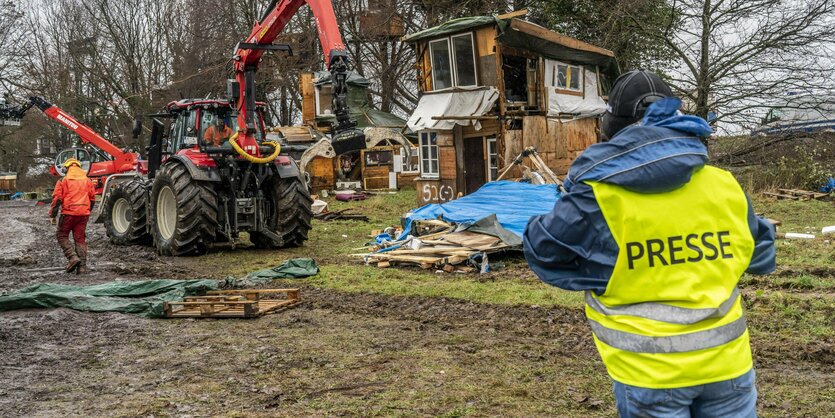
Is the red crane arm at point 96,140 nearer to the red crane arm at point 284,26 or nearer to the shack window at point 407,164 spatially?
the shack window at point 407,164

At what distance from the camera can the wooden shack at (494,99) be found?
21.1 metres

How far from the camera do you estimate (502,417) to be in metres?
5.06

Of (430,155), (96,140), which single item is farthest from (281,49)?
(96,140)

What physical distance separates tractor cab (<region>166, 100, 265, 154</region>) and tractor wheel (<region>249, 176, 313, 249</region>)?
92 centimetres

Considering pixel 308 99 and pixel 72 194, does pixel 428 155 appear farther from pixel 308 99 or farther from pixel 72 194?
pixel 72 194

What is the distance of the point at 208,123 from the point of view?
563 inches

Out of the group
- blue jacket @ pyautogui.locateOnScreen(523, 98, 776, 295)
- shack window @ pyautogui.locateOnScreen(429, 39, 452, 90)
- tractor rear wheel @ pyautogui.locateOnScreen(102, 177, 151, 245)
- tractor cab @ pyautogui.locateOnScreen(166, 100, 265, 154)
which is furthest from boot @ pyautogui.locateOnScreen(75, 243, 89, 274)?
shack window @ pyautogui.locateOnScreen(429, 39, 452, 90)

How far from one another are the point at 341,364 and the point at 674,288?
423cm

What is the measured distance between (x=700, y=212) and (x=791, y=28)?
20299 mm

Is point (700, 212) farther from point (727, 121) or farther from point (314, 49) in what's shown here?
point (314, 49)

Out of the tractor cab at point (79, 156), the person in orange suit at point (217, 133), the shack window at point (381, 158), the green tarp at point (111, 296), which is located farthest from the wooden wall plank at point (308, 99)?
the green tarp at point (111, 296)

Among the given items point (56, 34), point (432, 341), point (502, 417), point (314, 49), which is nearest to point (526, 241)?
point (502, 417)

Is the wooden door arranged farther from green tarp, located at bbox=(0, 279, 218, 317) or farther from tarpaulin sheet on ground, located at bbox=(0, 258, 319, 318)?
green tarp, located at bbox=(0, 279, 218, 317)

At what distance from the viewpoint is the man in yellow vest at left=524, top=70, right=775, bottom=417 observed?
260 cm
